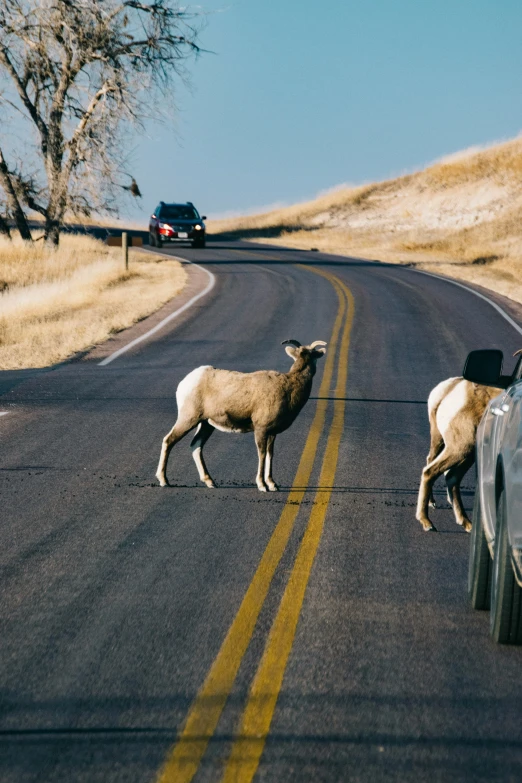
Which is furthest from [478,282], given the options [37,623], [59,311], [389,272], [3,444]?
[37,623]

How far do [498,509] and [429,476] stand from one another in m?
2.89

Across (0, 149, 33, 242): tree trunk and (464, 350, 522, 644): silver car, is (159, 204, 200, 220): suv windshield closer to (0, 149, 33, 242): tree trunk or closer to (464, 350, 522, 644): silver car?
(0, 149, 33, 242): tree trunk

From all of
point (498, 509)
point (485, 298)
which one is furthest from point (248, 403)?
point (485, 298)

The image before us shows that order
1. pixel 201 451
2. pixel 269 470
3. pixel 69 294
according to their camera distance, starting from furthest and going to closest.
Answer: pixel 69 294
pixel 201 451
pixel 269 470

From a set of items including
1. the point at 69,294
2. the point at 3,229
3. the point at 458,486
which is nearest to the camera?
the point at 458,486

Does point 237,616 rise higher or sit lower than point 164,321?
higher

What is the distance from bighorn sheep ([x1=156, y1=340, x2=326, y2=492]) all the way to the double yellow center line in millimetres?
631

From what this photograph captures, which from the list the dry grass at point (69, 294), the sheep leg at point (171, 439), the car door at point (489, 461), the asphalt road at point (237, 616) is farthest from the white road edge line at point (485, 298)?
the car door at point (489, 461)

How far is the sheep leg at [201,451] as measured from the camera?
10000mm

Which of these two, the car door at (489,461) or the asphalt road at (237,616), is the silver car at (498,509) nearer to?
the car door at (489,461)

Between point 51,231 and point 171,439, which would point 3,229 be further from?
point 171,439

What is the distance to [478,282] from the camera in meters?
37.8

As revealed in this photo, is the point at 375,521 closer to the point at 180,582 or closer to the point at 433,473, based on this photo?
the point at 433,473

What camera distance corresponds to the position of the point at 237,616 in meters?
6.34
